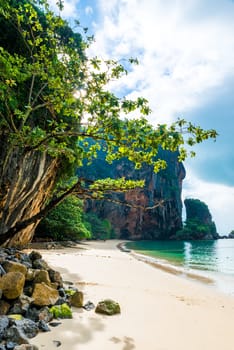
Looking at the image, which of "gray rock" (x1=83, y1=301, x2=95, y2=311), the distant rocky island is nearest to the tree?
"gray rock" (x1=83, y1=301, x2=95, y2=311)

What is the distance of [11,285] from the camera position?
4.33 m

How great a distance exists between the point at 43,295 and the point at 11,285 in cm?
63

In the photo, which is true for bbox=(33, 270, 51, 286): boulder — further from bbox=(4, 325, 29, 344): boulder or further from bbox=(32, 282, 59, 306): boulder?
bbox=(4, 325, 29, 344): boulder

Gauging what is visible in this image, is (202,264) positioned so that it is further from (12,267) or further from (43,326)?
(43,326)

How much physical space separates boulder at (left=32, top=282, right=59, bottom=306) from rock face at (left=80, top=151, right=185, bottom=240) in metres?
73.0

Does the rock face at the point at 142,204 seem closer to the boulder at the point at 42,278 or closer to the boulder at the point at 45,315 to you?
the boulder at the point at 42,278

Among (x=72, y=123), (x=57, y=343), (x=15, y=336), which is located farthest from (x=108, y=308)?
(x=72, y=123)

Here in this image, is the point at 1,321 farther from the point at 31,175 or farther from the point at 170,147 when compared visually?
the point at 31,175

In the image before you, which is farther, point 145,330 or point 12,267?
point 12,267

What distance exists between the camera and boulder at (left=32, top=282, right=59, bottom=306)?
178 inches

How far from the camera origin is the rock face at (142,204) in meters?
82.9

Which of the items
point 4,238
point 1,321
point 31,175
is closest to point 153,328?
point 1,321

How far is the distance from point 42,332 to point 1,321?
616mm

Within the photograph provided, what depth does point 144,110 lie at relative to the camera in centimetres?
366
